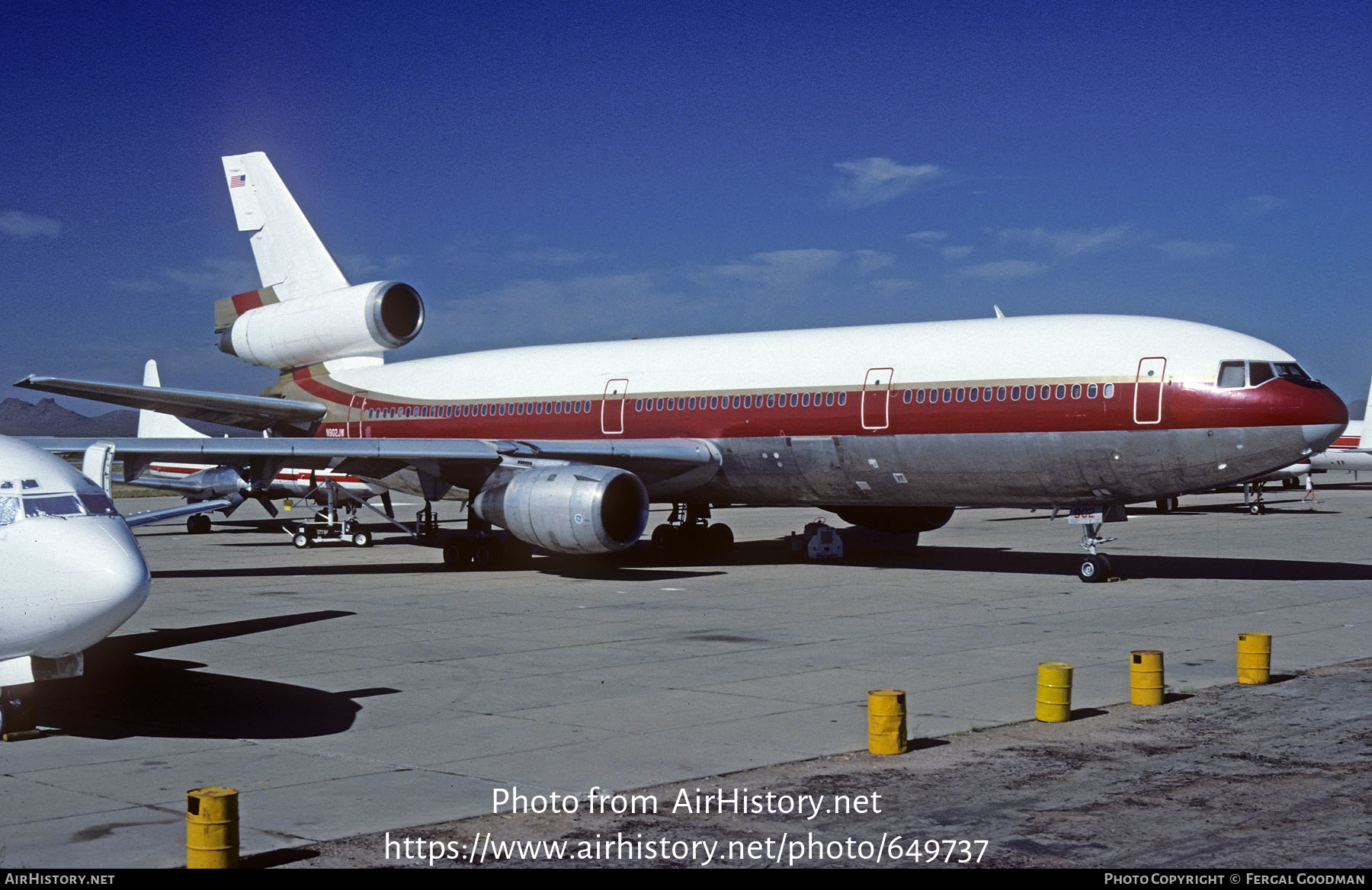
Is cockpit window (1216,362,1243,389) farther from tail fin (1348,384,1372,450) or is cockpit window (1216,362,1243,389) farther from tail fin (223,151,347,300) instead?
tail fin (1348,384,1372,450)

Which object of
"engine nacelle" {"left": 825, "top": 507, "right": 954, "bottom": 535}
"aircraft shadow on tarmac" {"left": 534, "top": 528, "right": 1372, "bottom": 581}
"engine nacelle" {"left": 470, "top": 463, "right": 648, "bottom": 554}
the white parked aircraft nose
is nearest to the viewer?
the white parked aircraft nose

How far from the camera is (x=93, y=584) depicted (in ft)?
31.5

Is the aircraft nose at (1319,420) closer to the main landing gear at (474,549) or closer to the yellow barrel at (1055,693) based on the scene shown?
the yellow barrel at (1055,693)

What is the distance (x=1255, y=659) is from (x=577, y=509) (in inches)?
460

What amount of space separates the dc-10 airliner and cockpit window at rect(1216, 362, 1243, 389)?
0.08 ft

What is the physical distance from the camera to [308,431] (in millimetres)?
30625

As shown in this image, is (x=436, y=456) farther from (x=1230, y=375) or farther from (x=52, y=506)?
(x=52, y=506)

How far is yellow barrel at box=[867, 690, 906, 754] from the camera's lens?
941cm

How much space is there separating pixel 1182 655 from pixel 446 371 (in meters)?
18.6

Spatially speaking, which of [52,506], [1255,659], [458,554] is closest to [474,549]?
[458,554]

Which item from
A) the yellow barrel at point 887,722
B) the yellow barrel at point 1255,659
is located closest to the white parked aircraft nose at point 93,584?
the yellow barrel at point 887,722

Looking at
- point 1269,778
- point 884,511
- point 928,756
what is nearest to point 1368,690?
point 1269,778

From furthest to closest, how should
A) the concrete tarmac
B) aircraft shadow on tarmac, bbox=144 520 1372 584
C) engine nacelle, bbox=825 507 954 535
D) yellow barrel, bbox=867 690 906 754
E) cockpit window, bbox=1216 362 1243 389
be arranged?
engine nacelle, bbox=825 507 954 535
aircraft shadow on tarmac, bbox=144 520 1372 584
cockpit window, bbox=1216 362 1243 389
yellow barrel, bbox=867 690 906 754
the concrete tarmac

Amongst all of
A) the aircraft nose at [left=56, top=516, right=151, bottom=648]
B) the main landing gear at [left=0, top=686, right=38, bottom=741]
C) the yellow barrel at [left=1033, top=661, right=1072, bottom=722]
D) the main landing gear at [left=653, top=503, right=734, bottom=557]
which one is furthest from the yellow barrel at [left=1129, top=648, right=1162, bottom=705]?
the main landing gear at [left=653, top=503, right=734, bottom=557]
